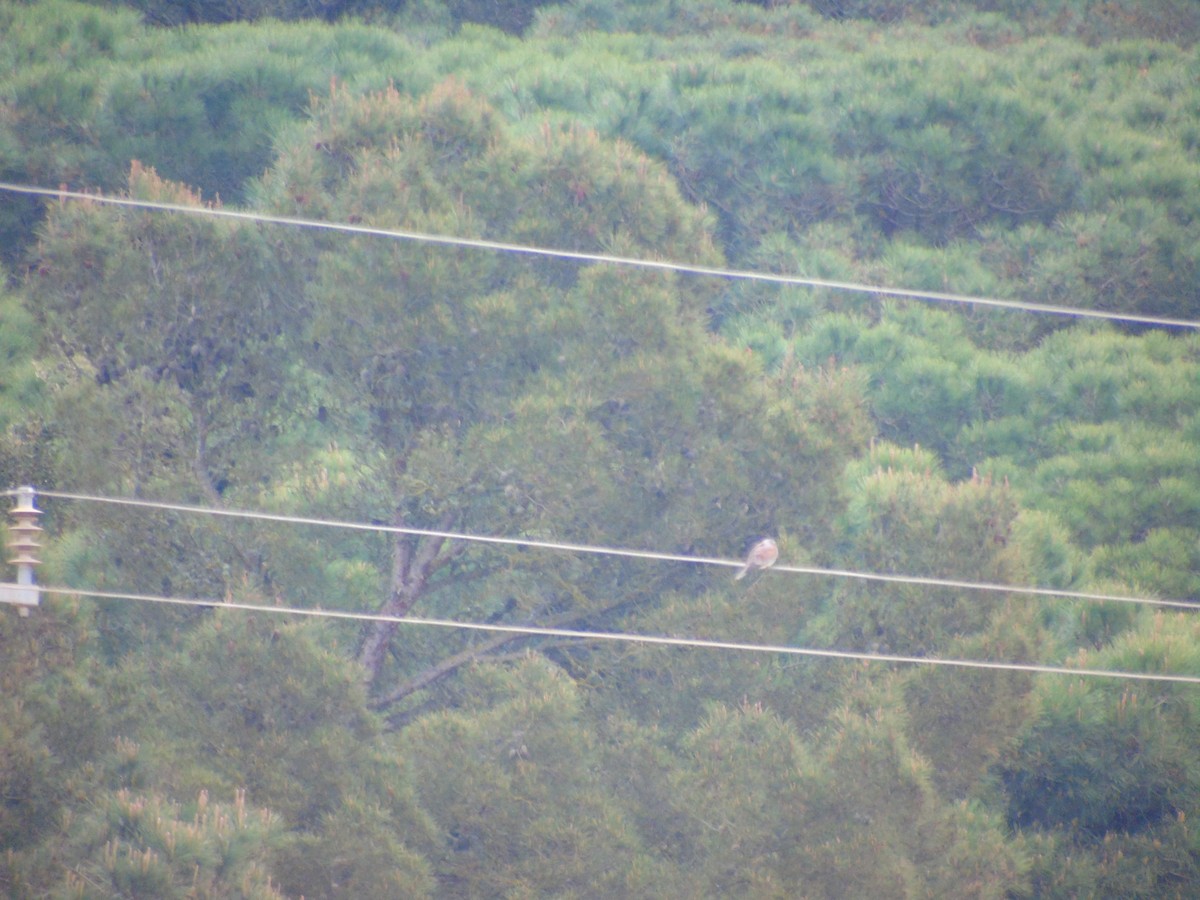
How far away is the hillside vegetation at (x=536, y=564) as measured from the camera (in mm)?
7715

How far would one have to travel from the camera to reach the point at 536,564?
8750mm

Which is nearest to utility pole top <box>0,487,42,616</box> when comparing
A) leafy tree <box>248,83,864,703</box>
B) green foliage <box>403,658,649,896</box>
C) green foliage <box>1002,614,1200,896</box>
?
green foliage <box>403,658,649,896</box>

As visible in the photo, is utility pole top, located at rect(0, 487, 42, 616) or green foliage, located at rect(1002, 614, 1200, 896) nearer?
utility pole top, located at rect(0, 487, 42, 616)

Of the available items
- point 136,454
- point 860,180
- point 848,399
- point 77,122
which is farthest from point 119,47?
point 848,399

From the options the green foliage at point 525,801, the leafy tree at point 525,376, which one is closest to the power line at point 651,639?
the green foliage at point 525,801

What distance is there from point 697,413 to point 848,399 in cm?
98

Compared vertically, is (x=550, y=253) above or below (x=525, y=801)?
above

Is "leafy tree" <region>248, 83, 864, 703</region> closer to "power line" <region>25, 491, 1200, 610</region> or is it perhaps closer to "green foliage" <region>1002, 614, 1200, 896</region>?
"power line" <region>25, 491, 1200, 610</region>

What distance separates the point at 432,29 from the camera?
15711 mm

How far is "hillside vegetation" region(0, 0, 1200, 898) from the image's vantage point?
25.3 feet

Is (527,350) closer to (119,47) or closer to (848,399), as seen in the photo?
(848,399)

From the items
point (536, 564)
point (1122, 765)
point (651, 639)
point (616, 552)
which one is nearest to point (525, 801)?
point (536, 564)

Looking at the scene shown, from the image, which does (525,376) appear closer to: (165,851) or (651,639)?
(651,639)

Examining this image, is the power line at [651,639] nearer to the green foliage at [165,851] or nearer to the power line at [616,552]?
the power line at [616,552]
